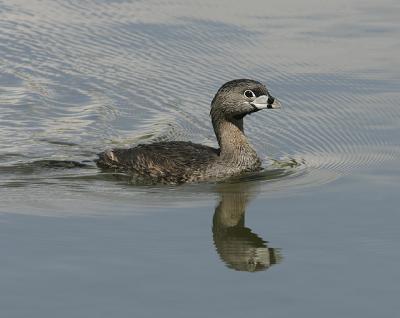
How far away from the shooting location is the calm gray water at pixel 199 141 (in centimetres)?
1114

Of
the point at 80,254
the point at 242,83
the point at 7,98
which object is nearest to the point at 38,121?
the point at 7,98

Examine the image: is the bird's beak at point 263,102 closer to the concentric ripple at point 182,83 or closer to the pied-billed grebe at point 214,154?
the pied-billed grebe at point 214,154

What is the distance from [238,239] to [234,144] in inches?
152

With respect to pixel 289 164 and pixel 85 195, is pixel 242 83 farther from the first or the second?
pixel 85 195

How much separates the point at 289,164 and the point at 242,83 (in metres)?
1.25

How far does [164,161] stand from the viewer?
650 inches

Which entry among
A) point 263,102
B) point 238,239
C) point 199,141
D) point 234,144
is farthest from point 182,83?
point 238,239

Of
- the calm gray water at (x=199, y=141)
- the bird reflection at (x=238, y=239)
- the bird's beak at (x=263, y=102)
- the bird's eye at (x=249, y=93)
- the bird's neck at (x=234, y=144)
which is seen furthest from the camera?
the bird's neck at (x=234, y=144)

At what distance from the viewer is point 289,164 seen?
1694 cm

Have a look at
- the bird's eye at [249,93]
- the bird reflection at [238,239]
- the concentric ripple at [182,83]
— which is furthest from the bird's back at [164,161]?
the bird's eye at [249,93]

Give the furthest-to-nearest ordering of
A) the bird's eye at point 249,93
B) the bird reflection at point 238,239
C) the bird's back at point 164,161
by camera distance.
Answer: the bird's eye at point 249,93, the bird's back at point 164,161, the bird reflection at point 238,239

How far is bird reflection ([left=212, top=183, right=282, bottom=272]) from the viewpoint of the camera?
1216 centimetres

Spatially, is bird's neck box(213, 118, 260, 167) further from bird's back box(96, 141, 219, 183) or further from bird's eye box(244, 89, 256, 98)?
bird's eye box(244, 89, 256, 98)

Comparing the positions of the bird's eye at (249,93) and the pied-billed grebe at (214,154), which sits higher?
the bird's eye at (249,93)
